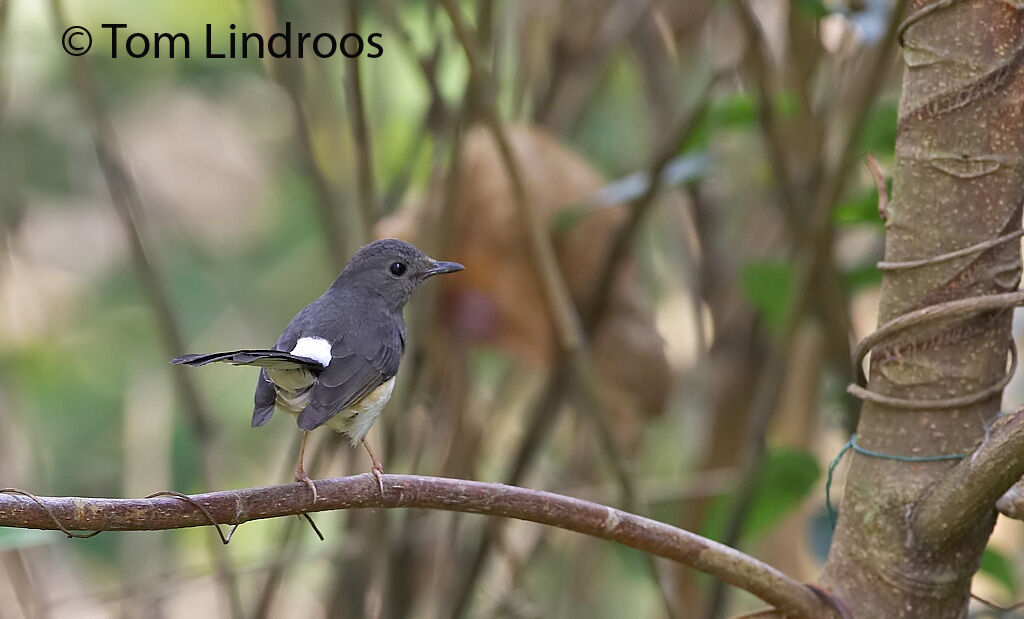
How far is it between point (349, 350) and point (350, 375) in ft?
0.19

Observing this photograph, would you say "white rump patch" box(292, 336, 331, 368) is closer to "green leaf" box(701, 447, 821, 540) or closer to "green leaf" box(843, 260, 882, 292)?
"green leaf" box(701, 447, 821, 540)

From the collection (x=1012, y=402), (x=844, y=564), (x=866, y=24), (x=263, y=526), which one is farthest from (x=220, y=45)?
(x=844, y=564)

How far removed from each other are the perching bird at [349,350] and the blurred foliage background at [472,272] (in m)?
0.37

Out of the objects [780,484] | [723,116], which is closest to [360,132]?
[723,116]

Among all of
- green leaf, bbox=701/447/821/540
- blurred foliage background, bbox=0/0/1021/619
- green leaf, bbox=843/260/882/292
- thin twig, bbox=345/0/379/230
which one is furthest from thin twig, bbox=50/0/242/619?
green leaf, bbox=843/260/882/292

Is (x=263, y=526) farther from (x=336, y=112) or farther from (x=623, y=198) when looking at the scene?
(x=623, y=198)

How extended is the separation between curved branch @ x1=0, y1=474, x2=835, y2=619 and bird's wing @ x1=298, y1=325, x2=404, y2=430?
0.18 metres

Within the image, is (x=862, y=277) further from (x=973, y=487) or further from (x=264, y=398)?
(x=264, y=398)

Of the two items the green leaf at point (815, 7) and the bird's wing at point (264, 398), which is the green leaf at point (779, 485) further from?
the bird's wing at point (264, 398)

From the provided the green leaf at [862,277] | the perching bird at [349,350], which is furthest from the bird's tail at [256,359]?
the green leaf at [862,277]

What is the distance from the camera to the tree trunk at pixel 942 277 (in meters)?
1.37

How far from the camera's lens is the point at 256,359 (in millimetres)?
1251

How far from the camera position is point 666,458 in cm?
412

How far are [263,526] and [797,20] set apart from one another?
2.70 m
